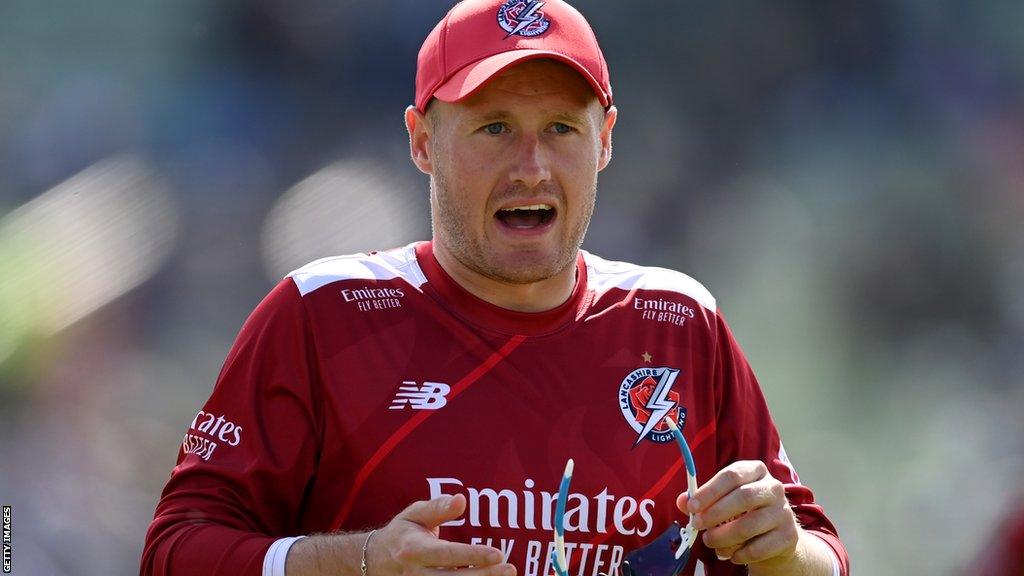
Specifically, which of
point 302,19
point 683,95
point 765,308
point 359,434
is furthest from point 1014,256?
point 359,434

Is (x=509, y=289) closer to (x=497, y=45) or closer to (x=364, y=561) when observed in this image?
(x=497, y=45)

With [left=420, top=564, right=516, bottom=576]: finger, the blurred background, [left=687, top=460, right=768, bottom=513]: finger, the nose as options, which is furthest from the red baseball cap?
the blurred background

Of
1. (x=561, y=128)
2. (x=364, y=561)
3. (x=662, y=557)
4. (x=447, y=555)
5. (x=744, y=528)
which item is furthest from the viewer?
(x=561, y=128)

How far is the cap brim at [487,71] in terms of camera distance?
2.21 m

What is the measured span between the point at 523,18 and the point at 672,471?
92 cm

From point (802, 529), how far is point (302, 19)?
2955mm

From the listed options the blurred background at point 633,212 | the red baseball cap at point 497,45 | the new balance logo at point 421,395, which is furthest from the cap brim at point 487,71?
the blurred background at point 633,212

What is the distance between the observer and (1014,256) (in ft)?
15.6

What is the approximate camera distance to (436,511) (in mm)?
1743

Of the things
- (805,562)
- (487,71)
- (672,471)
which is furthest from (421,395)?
(805,562)

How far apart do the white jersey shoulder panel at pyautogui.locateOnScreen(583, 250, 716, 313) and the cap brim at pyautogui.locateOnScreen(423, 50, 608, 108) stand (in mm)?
409

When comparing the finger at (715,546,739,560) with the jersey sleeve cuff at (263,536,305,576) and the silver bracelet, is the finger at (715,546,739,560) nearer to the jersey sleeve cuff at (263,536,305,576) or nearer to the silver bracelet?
the silver bracelet

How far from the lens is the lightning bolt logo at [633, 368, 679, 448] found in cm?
226

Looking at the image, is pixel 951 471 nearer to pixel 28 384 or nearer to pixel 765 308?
pixel 765 308
